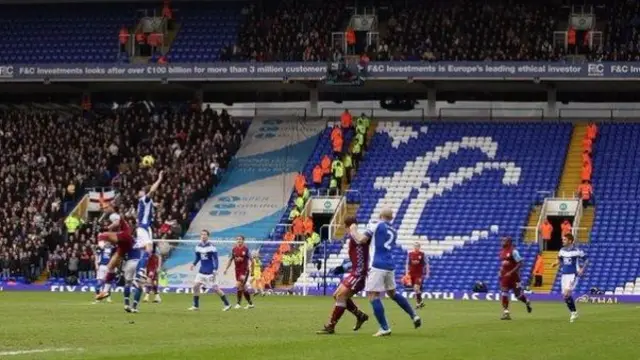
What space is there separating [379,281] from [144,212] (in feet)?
35.8

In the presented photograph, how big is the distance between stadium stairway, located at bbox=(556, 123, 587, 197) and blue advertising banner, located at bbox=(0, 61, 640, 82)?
3208 millimetres

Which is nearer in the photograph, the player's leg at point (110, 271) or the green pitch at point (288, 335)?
the green pitch at point (288, 335)

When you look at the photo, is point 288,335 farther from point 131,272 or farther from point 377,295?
point 131,272

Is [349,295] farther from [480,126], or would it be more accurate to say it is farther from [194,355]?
[480,126]

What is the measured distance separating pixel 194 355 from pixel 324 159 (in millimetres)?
45231

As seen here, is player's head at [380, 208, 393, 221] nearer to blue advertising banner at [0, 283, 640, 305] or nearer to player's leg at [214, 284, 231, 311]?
player's leg at [214, 284, 231, 311]

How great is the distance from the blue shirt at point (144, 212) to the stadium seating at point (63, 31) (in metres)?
37.9

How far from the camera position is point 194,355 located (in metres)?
20.9

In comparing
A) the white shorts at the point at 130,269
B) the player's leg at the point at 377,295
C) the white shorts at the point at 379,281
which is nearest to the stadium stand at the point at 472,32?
the white shorts at the point at 130,269

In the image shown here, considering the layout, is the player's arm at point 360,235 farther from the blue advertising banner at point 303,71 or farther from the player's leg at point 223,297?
the blue advertising banner at point 303,71

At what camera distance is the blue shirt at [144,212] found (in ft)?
116

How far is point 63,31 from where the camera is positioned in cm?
7525

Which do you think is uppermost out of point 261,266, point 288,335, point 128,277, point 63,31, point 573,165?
point 63,31

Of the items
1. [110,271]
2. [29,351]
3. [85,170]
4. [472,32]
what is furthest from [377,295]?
[472,32]
